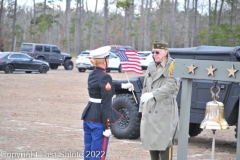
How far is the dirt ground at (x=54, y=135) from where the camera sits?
9.16 metres

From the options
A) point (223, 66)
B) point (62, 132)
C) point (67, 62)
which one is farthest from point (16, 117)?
point (67, 62)

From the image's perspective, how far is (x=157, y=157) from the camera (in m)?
6.91

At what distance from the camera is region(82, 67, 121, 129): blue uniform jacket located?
6.34 m

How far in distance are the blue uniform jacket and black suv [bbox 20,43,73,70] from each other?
32.0 meters

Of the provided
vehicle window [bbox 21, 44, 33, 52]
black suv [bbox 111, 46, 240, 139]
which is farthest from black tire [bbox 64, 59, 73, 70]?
black suv [bbox 111, 46, 240, 139]

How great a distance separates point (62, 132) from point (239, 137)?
5.67m

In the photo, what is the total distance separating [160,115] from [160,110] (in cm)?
6

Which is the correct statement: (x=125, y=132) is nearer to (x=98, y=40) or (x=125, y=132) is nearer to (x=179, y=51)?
(x=179, y=51)

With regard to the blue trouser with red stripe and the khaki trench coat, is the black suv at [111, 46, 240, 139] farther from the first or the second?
the blue trouser with red stripe

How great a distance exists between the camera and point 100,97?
641 cm

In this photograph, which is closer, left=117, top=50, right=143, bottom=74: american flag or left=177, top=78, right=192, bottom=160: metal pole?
left=177, top=78, right=192, bottom=160: metal pole

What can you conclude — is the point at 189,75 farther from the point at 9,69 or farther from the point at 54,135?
the point at 9,69

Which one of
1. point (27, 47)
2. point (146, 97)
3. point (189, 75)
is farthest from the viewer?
point (27, 47)

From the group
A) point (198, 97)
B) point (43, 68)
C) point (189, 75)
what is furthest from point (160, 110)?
point (43, 68)
